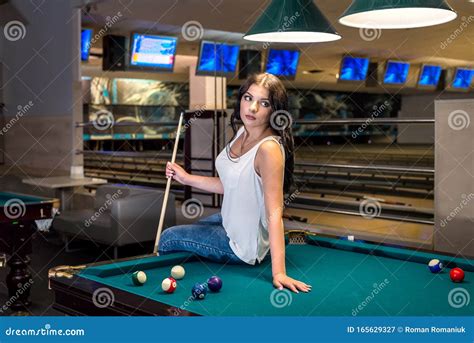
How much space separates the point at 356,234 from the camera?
5086 mm

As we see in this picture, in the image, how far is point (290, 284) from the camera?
2297 millimetres

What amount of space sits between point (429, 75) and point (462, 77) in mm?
1473

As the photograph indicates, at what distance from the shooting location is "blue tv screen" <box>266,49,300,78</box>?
38.8 ft

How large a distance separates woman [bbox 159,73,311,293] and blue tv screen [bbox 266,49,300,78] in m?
9.14

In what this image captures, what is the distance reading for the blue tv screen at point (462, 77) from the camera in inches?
622

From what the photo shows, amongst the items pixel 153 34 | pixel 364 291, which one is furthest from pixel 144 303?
pixel 153 34

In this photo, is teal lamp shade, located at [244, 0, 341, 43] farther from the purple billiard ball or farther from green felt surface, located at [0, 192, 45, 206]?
green felt surface, located at [0, 192, 45, 206]

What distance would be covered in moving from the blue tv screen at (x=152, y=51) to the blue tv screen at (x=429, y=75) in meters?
6.86

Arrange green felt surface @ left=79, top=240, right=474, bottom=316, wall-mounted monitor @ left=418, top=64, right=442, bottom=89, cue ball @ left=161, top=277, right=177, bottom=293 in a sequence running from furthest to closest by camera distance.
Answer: wall-mounted monitor @ left=418, top=64, right=442, bottom=89
cue ball @ left=161, top=277, right=177, bottom=293
green felt surface @ left=79, top=240, right=474, bottom=316

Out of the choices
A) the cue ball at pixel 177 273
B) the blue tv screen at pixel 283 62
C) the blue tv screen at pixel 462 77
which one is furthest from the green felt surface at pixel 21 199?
the blue tv screen at pixel 462 77

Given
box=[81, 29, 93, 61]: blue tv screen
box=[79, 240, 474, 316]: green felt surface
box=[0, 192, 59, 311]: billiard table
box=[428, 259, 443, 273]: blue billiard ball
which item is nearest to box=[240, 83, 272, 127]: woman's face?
box=[79, 240, 474, 316]: green felt surface

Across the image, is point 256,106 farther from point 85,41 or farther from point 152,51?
point 152,51
